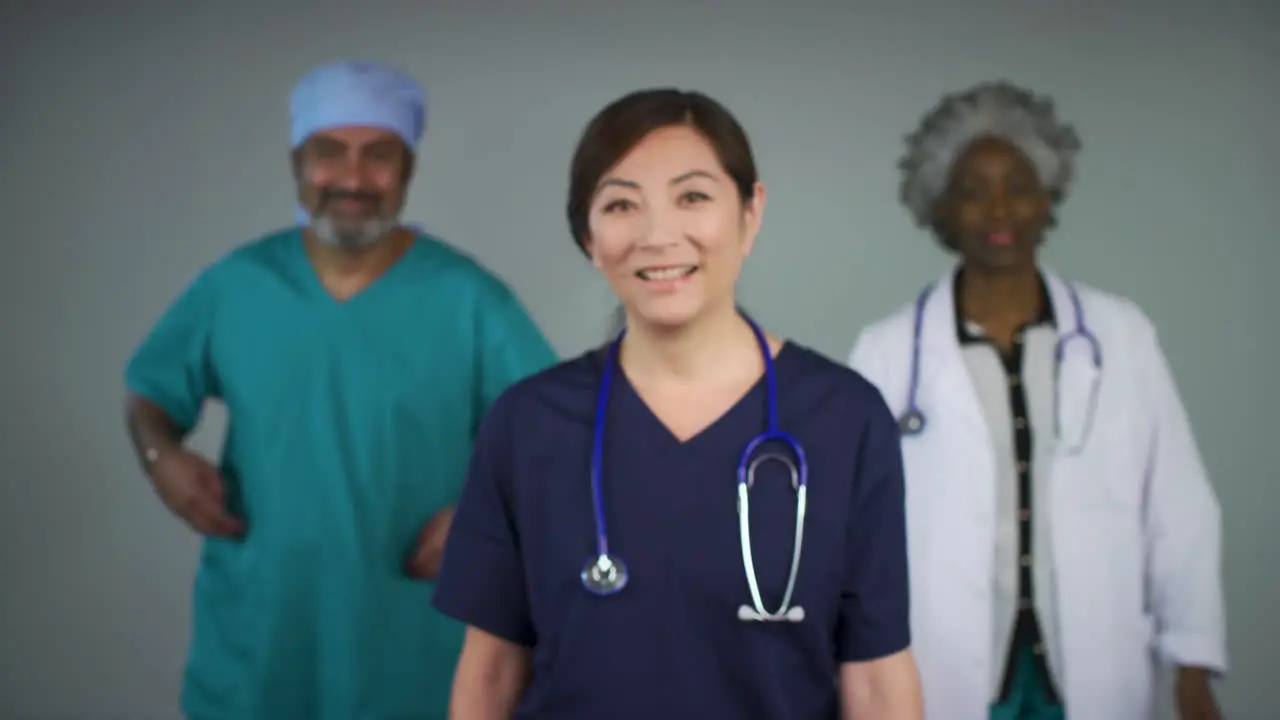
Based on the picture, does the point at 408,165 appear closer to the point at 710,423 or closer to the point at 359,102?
the point at 359,102

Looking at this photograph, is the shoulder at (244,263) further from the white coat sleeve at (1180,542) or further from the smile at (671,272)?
the white coat sleeve at (1180,542)

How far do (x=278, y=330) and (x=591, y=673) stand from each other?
77 cm

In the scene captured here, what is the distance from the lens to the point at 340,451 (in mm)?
1674

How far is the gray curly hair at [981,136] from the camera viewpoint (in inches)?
66.7

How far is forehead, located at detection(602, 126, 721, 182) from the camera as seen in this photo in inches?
46.3

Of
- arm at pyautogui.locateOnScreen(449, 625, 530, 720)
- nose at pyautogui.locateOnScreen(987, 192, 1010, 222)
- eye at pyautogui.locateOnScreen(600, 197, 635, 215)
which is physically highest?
nose at pyautogui.locateOnScreen(987, 192, 1010, 222)

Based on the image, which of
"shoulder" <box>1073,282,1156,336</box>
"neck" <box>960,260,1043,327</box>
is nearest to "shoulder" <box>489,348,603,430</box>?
"neck" <box>960,260,1043,327</box>

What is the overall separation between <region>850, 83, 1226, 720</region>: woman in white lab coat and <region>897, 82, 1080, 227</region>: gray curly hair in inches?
0.9

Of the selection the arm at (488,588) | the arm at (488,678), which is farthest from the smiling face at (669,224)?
the arm at (488,678)

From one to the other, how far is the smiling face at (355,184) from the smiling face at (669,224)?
636 millimetres

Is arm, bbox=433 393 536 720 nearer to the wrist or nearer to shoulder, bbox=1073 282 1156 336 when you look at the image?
the wrist

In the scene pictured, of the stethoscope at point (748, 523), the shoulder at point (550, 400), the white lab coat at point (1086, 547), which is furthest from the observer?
the white lab coat at point (1086, 547)

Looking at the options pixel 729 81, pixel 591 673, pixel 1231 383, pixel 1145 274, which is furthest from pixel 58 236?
pixel 1231 383

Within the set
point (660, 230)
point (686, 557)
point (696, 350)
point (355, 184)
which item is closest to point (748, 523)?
point (686, 557)
